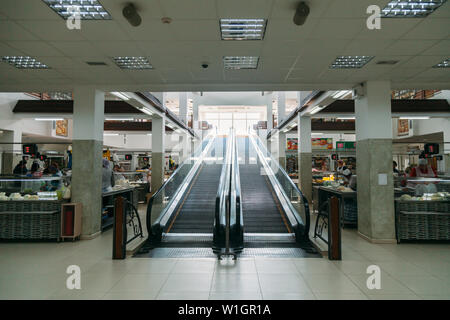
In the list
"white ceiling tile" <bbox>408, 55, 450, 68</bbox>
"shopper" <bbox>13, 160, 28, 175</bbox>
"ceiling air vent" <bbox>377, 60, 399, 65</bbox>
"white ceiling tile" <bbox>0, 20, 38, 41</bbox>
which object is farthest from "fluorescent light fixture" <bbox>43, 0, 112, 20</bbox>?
"shopper" <bbox>13, 160, 28, 175</bbox>

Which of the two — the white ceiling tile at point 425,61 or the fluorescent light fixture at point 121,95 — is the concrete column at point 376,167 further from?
the fluorescent light fixture at point 121,95

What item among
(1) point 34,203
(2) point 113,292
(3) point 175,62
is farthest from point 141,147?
(2) point 113,292

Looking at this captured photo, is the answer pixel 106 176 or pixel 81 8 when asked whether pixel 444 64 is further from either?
pixel 106 176

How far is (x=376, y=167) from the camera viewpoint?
5.71 m

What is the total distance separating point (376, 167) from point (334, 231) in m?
2.13

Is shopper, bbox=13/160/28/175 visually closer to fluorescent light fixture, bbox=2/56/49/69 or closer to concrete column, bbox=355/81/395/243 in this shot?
fluorescent light fixture, bbox=2/56/49/69

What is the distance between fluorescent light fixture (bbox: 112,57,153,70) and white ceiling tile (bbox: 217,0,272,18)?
84.4 inches

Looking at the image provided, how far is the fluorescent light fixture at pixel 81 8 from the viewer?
3.26 metres

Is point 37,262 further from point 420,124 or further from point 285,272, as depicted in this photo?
point 420,124

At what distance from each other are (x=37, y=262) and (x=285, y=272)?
13.8ft

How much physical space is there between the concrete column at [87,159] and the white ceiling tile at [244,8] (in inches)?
168

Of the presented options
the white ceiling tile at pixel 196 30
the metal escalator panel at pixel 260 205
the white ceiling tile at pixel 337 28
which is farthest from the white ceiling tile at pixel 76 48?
the metal escalator panel at pixel 260 205

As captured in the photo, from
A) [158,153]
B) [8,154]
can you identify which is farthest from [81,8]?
[8,154]

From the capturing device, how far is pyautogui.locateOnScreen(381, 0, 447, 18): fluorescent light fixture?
324 cm
